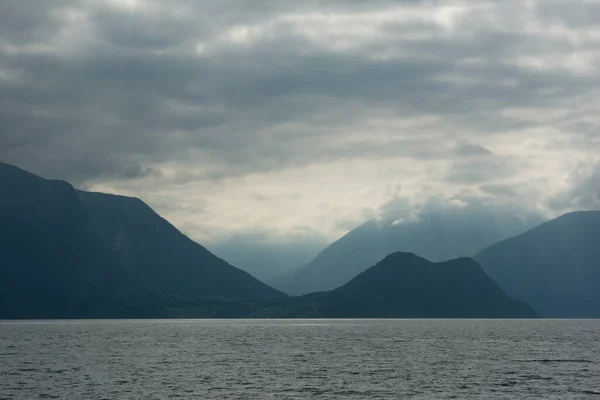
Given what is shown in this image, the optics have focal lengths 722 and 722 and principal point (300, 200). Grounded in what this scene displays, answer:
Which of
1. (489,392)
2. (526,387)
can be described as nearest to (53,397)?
(489,392)

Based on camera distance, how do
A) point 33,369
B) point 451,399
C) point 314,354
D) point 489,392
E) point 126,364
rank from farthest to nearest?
point 314,354 → point 126,364 → point 33,369 → point 489,392 → point 451,399

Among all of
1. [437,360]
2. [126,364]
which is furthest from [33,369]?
[437,360]

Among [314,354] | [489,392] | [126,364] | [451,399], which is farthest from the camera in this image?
[314,354]

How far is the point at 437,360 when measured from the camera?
565ft

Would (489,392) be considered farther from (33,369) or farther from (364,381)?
(33,369)

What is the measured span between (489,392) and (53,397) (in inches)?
2580

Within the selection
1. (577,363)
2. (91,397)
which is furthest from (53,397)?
(577,363)

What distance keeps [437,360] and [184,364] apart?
59638 millimetres

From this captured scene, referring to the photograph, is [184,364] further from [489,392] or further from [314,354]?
[489,392]

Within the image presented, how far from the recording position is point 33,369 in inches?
5787

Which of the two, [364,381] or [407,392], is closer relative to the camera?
[407,392]

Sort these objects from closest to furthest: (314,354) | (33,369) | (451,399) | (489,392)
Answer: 1. (451,399)
2. (489,392)
3. (33,369)
4. (314,354)

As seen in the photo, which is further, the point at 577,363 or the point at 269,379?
the point at 577,363

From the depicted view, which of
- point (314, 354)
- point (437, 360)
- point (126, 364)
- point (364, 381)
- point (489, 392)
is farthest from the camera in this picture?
point (314, 354)
